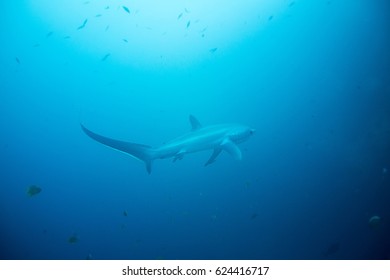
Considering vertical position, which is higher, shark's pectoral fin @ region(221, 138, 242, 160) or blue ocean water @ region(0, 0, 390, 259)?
blue ocean water @ region(0, 0, 390, 259)

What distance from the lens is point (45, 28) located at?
25344mm

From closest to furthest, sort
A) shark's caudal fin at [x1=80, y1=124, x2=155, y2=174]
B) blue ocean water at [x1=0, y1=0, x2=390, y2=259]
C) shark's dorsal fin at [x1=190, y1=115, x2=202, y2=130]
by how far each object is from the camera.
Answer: shark's caudal fin at [x1=80, y1=124, x2=155, y2=174], shark's dorsal fin at [x1=190, y1=115, x2=202, y2=130], blue ocean water at [x1=0, y1=0, x2=390, y2=259]

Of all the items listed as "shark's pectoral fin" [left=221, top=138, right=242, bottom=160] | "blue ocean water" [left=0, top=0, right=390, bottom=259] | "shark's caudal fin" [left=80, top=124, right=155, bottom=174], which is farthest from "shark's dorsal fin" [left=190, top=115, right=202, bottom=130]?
"blue ocean water" [left=0, top=0, right=390, bottom=259]

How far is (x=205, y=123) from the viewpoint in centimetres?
3853

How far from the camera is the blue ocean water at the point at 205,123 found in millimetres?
19297

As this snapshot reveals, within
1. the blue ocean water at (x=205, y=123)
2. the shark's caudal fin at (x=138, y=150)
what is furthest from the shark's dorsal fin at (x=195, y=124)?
the blue ocean water at (x=205, y=123)

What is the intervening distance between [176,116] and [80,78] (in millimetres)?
17155

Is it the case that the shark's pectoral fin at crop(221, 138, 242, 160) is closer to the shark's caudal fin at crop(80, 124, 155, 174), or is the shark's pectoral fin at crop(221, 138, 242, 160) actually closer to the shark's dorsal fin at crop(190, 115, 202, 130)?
the shark's dorsal fin at crop(190, 115, 202, 130)

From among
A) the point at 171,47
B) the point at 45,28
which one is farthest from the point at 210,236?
the point at 171,47

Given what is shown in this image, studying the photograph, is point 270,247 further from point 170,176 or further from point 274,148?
point 274,148

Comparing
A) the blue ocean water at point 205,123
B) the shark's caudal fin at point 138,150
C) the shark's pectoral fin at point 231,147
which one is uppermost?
the blue ocean water at point 205,123

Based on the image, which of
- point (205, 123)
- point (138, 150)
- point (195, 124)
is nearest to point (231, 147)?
point (195, 124)

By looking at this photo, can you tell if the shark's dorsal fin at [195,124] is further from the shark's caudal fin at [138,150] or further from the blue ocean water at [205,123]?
the blue ocean water at [205,123]

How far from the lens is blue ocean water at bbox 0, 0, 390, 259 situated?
19.3 meters
